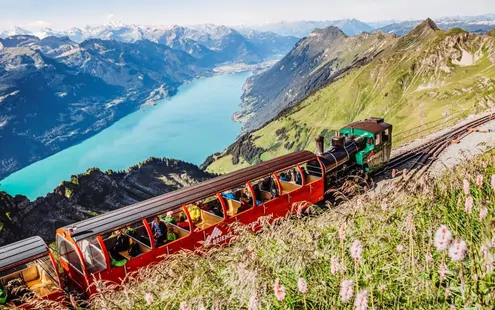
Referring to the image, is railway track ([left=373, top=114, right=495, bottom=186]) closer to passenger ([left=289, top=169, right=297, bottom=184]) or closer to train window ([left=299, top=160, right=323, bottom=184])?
train window ([left=299, top=160, right=323, bottom=184])

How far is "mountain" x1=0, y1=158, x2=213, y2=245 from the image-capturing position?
197ft

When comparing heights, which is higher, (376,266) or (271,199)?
(376,266)

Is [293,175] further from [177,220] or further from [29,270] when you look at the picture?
[29,270]

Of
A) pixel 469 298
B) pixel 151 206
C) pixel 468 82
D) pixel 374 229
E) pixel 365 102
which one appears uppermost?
pixel 469 298

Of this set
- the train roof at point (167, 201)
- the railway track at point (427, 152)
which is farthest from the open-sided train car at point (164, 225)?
the railway track at point (427, 152)

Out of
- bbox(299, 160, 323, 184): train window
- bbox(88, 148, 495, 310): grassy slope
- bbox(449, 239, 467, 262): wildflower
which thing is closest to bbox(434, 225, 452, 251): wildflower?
bbox(449, 239, 467, 262): wildflower

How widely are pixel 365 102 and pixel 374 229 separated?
186954 mm

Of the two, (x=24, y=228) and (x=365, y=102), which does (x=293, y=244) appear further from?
(x=365, y=102)

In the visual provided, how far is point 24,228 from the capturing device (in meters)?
59.9

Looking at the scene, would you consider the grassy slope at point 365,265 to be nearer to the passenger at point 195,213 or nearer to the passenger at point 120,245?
the passenger at point 120,245

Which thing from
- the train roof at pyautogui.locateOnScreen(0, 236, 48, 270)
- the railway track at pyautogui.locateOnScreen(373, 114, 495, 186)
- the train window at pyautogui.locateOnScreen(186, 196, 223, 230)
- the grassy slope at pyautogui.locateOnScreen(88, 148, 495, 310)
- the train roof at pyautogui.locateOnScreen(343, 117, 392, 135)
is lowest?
the railway track at pyautogui.locateOnScreen(373, 114, 495, 186)

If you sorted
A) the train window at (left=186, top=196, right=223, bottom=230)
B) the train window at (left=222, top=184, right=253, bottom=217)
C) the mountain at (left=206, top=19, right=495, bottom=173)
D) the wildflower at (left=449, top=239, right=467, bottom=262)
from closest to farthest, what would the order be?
1. the wildflower at (left=449, top=239, right=467, bottom=262)
2. the train window at (left=186, top=196, right=223, bottom=230)
3. the train window at (left=222, top=184, right=253, bottom=217)
4. the mountain at (left=206, top=19, right=495, bottom=173)

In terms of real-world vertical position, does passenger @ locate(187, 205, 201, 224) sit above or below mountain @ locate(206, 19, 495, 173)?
above

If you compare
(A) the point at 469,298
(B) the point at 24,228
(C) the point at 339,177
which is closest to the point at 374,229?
(A) the point at 469,298
